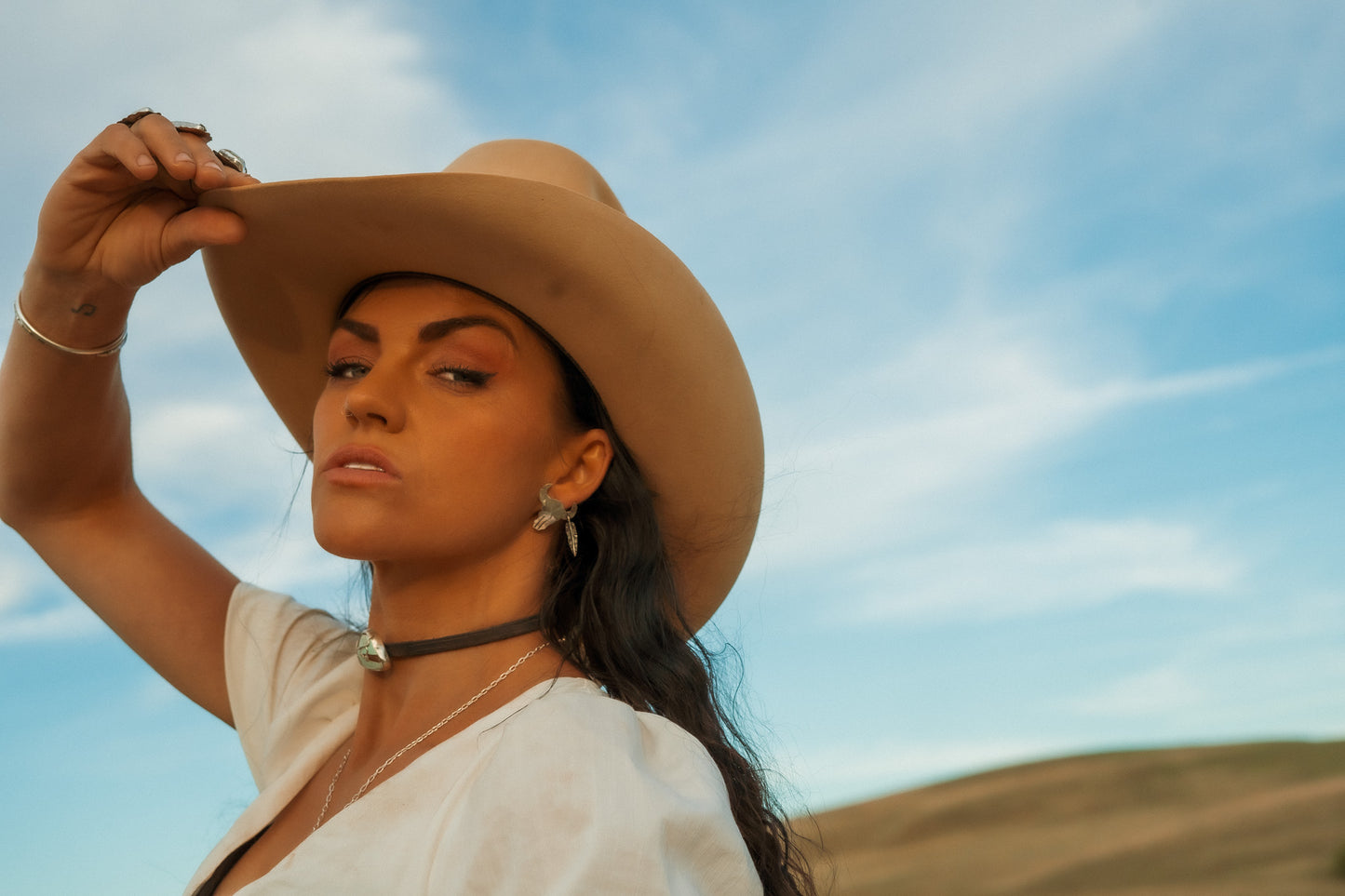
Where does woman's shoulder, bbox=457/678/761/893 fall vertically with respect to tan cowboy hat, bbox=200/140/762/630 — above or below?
below

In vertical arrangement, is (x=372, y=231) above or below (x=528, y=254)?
above

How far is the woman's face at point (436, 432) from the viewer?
2436 mm

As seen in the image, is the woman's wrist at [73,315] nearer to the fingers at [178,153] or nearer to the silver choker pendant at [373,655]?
the fingers at [178,153]

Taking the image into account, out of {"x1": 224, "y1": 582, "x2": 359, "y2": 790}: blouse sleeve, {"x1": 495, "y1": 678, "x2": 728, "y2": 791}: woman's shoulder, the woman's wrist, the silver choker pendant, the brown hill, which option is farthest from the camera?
the brown hill

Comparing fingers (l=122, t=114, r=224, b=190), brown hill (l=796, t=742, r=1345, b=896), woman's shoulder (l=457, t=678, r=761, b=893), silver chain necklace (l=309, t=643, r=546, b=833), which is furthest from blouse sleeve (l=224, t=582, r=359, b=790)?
brown hill (l=796, t=742, r=1345, b=896)

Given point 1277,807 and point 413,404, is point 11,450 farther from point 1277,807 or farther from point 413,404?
point 1277,807

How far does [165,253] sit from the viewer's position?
2641 millimetres

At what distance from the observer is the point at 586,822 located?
1.80m

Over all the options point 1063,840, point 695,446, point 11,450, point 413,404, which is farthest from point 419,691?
point 1063,840

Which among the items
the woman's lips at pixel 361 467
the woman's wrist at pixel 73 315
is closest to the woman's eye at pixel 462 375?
the woman's lips at pixel 361 467

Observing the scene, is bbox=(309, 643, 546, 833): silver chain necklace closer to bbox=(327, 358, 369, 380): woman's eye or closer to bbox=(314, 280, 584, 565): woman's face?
bbox=(314, 280, 584, 565): woman's face

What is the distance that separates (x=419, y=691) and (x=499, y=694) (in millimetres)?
243

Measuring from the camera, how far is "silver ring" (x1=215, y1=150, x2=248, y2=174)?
2590 mm

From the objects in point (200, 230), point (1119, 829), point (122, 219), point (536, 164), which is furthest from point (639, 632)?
point (1119, 829)
